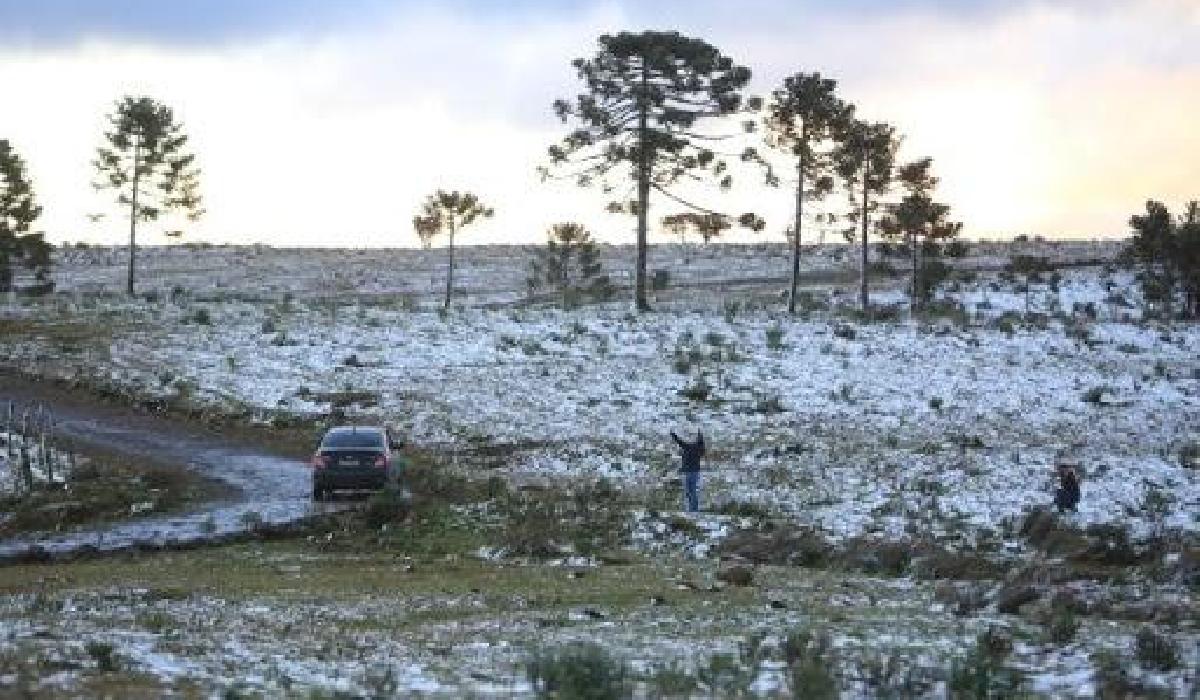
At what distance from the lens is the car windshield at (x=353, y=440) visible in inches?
1097

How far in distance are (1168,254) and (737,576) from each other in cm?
4490

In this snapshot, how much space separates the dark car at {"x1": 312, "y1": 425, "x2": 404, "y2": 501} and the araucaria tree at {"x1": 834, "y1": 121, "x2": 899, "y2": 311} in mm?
30867

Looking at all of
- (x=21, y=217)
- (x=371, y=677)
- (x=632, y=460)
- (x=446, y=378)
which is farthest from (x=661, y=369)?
(x=21, y=217)

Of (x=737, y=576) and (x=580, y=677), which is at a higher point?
(x=580, y=677)

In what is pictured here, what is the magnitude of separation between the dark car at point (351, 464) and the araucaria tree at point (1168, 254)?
40172 millimetres

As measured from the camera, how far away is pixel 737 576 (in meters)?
18.2

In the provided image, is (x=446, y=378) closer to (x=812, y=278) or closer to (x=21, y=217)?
(x=21, y=217)

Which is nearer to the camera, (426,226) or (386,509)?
(386,509)

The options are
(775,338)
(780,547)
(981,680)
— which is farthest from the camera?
(775,338)

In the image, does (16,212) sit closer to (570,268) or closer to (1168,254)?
(570,268)

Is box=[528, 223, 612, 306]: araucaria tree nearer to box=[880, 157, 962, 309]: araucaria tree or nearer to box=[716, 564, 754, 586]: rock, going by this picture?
box=[880, 157, 962, 309]: araucaria tree

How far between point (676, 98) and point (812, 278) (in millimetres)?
28131

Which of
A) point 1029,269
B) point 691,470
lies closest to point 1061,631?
point 691,470

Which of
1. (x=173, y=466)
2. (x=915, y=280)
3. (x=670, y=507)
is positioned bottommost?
(x=173, y=466)
